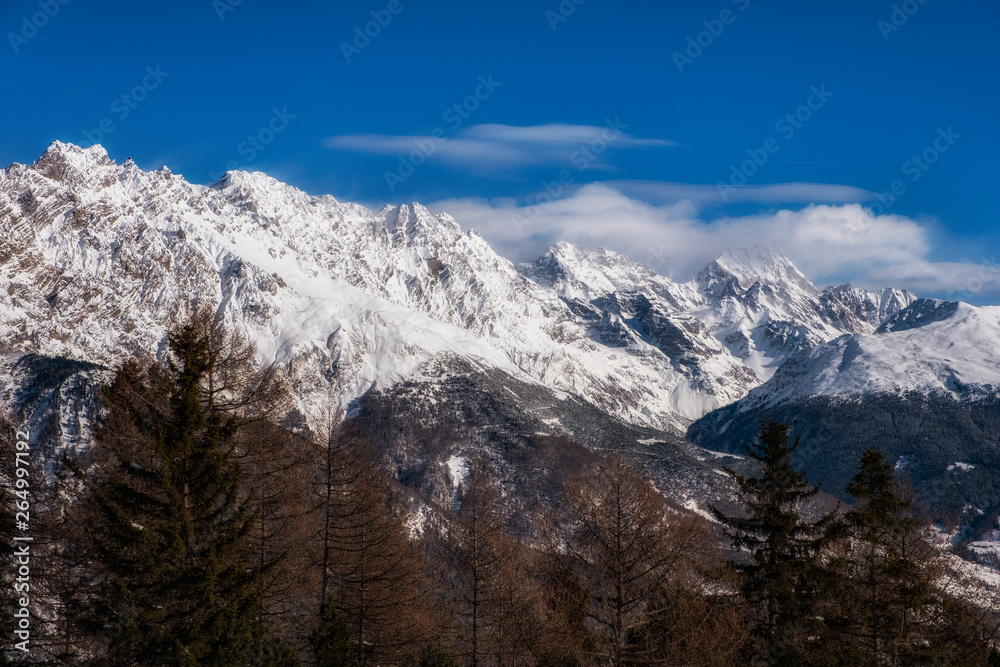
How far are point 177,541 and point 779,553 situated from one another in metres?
20.6

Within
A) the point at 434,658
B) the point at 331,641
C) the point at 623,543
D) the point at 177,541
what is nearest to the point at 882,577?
the point at 623,543

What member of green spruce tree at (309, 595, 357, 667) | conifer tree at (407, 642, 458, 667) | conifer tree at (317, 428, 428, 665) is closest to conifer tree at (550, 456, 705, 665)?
conifer tree at (407, 642, 458, 667)

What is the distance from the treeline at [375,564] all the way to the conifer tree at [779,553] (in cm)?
8

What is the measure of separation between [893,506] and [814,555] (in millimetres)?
3261

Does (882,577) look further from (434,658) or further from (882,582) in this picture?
(434,658)

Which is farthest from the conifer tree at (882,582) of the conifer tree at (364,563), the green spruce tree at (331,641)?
the conifer tree at (364,563)

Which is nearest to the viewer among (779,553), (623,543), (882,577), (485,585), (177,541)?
(177,541)

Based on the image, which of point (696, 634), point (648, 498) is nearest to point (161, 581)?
point (648, 498)

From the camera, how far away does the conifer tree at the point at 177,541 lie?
1933 centimetres

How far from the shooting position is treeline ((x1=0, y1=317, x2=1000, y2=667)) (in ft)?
65.4

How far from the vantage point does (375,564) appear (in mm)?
32188

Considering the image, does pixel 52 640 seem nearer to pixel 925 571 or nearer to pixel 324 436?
pixel 324 436

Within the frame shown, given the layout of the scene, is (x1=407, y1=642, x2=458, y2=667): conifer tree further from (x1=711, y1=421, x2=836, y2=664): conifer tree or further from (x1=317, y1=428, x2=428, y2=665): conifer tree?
(x1=711, y1=421, x2=836, y2=664): conifer tree

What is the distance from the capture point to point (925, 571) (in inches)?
1042
